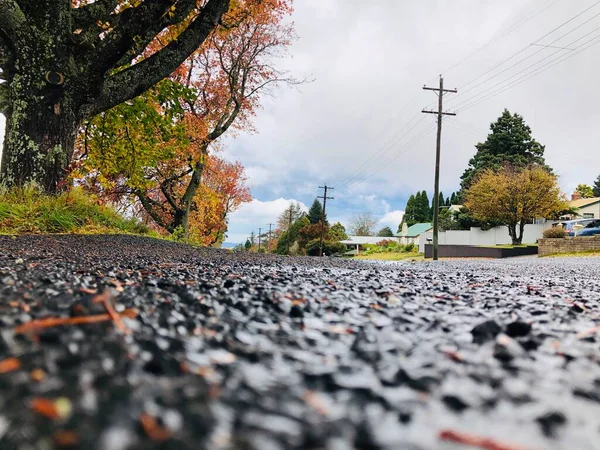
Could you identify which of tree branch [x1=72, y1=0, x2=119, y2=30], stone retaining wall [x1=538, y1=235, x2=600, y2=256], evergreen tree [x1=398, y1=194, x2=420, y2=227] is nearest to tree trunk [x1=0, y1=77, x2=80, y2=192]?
tree branch [x1=72, y1=0, x2=119, y2=30]

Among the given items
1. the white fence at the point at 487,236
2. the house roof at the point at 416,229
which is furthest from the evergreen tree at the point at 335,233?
the house roof at the point at 416,229

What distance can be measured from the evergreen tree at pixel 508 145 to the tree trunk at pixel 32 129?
38950 millimetres

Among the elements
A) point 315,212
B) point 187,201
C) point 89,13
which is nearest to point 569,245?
point 187,201

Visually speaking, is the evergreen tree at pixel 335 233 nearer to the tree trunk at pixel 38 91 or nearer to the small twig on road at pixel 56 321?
the tree trunk at pixel 38 91

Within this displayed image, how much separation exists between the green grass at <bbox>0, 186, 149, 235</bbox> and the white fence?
30.2 meters

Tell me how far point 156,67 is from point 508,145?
138 feet

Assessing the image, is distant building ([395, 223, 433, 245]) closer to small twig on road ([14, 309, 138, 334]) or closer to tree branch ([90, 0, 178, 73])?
tree branch ([90, 0, 178, 73])

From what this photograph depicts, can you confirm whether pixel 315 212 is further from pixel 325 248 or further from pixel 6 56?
pixel 6 56

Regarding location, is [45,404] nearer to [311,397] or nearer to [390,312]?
[311,397]

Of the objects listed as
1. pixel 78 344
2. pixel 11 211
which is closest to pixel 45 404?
pixel 78 344

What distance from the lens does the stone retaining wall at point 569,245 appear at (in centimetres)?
1769

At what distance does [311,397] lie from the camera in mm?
619

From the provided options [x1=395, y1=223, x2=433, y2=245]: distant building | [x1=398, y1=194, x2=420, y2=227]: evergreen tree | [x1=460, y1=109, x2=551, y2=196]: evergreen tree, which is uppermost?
[x1=460, y1=109, x2=551, y2=196]: evergreen tree

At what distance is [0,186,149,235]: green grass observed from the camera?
5059 mm
